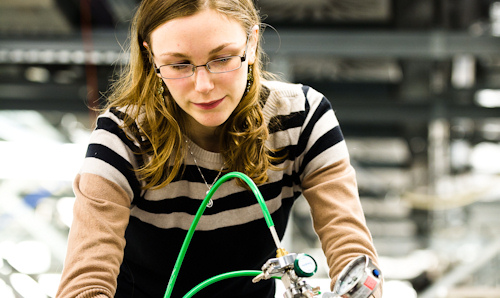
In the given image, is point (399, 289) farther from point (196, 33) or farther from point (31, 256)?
point (196, 33)

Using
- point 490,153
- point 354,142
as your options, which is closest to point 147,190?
point 354,142

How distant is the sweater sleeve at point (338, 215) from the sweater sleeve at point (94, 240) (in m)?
0.38

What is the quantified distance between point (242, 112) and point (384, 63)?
515 centimetres

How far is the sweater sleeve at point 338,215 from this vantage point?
44.8 inches

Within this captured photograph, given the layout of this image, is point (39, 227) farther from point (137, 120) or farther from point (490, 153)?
point (490, 153)

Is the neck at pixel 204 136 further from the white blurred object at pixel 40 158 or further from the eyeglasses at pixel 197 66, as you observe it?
the white blurred object at pixel 40 158

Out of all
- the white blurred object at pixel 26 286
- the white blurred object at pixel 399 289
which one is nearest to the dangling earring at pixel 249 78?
the white blurred object at pixel 26 286

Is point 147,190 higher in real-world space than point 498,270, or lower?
higher

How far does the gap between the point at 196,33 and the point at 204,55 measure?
41 millimetres

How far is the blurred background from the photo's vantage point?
4234 mm

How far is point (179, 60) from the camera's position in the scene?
3.63ft

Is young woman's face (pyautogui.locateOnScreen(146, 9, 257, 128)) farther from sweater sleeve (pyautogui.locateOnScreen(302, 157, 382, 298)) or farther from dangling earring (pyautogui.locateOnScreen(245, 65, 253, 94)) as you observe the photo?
sweater sleeve (pyautogui.locateOnScreen(302, 157, 382, 298))

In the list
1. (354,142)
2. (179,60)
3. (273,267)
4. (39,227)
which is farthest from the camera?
(354,142)

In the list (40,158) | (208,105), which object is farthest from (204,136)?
(40,158)
